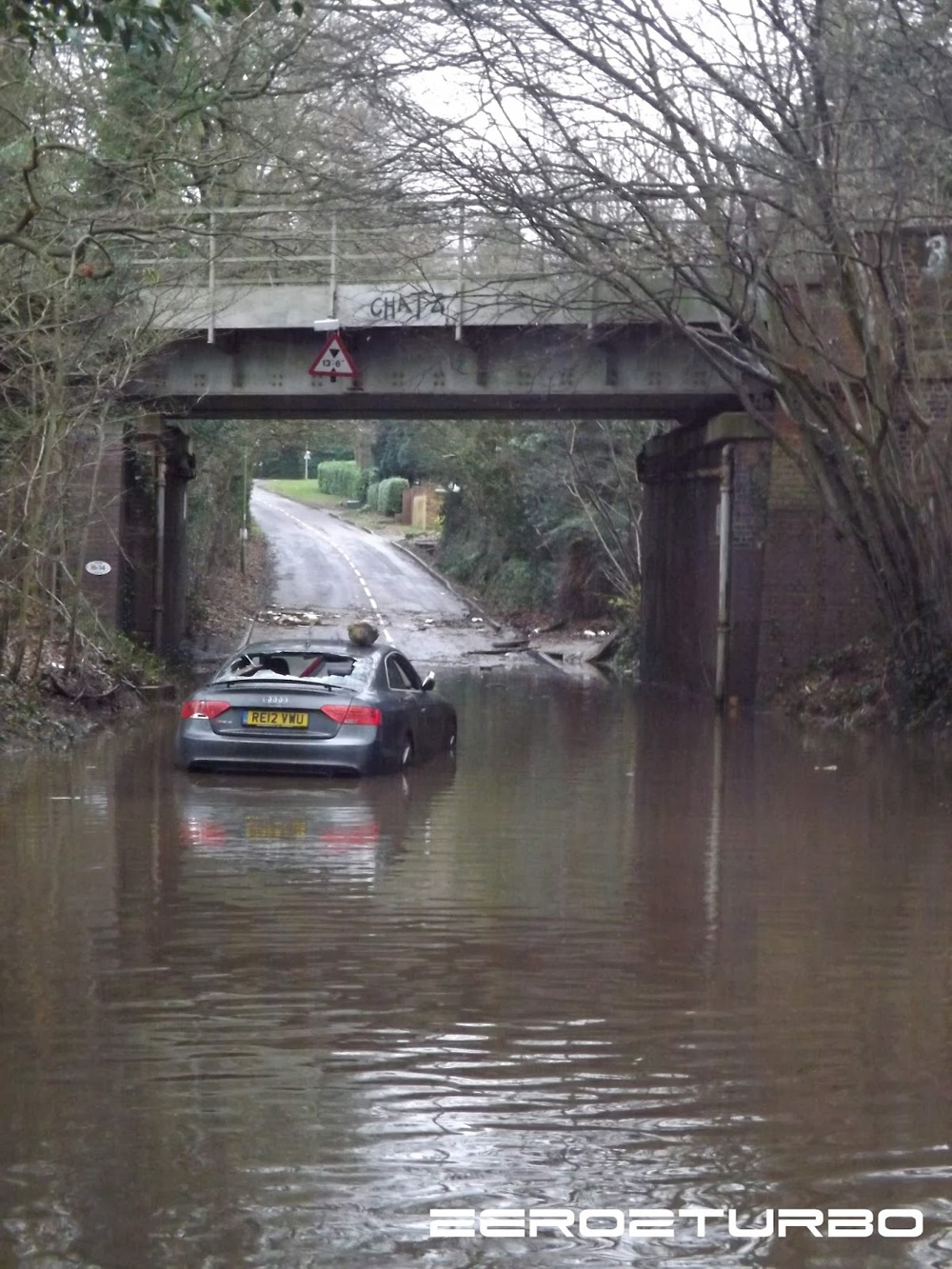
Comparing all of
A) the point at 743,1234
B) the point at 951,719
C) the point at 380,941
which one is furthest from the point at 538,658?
the point at 743,1234

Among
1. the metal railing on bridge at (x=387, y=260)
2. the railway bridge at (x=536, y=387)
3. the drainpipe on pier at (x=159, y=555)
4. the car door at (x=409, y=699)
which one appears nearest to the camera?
the car door at (x=409, y=699)

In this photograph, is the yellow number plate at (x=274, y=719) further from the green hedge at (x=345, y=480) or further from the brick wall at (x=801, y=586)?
the green hedge at (x=345, y=480)

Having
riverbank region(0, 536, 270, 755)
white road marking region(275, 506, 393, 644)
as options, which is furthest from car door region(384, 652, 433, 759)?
white road marking region(275, 506, 393, 644)

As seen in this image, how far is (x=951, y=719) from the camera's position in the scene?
740 inches

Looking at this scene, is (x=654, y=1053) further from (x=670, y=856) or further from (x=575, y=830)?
(x=575, y=830)

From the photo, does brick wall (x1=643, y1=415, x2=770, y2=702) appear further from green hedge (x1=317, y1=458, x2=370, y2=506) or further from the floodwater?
green hedge (x1=317, y1=458, x2=370, y2=506)

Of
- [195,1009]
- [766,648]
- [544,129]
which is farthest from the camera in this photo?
[766,648]

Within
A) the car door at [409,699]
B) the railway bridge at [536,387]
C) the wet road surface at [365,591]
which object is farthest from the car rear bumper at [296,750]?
the wet road surface at [365,591]

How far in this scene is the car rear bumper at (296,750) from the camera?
45.8 feet

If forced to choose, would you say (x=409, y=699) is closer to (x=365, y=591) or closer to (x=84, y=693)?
(x=84, y=693)

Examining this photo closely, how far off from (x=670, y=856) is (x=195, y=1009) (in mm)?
4771

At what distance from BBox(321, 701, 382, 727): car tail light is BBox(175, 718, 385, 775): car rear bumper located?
0.06m

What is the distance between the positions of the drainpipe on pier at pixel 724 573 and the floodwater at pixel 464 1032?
12320 mm

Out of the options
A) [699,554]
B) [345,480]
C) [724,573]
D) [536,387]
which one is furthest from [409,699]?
[345,480]
